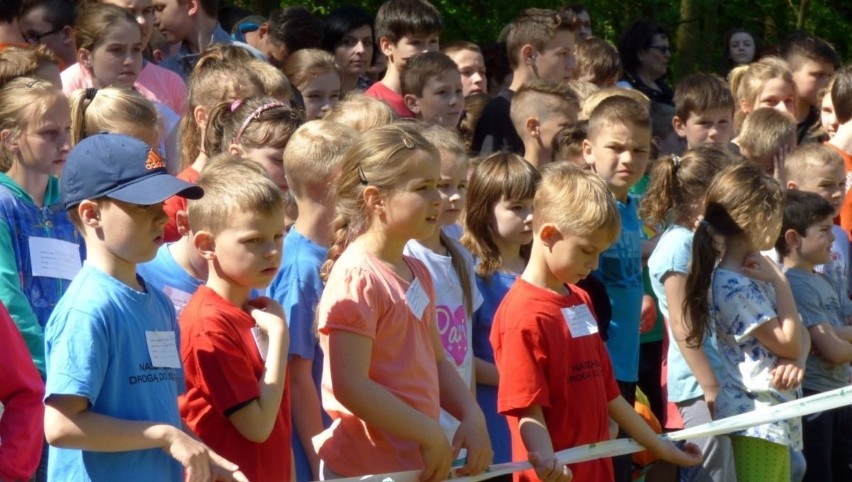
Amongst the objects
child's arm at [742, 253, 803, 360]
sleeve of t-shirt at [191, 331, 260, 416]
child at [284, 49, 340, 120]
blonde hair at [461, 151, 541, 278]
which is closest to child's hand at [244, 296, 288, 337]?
sleeve of t-shirt at [191, 331, 260, 416]

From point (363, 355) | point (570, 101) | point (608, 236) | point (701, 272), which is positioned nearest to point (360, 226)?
point (363, 355)

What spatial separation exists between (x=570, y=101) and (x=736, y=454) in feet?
7.11

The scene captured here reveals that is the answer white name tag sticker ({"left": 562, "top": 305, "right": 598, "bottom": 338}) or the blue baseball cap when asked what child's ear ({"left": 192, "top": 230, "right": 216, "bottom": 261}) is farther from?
white name tag sticker ({"left": 562, "top": 305, "right": 598, "bottom": 338})

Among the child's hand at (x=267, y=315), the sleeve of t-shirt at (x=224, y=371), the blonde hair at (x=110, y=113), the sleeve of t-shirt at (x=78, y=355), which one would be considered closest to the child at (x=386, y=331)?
the child's hand at (x=267, y=315)

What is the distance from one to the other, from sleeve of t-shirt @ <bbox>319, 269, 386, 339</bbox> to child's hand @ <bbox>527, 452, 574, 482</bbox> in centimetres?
74

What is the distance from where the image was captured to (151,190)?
3439mm

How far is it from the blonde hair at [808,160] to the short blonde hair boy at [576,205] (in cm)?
273

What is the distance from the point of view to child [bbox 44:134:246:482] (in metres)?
3.30

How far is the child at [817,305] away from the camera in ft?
20.1

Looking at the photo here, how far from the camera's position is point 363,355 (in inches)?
150

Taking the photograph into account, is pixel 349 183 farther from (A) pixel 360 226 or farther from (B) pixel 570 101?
(B) pixel 570 101

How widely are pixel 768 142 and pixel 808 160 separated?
1.40ft

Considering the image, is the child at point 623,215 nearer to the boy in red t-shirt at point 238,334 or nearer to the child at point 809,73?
the boy in red t-shirt at point 238,334

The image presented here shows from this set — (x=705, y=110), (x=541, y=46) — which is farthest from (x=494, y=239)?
(x=541, y=46)
